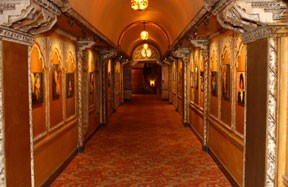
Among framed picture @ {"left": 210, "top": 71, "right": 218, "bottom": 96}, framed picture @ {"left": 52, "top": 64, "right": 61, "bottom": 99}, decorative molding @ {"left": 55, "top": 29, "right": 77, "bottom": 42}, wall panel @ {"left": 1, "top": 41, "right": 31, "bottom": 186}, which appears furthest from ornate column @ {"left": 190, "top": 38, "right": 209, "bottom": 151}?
wall panel @ {"left": 1, "top": 41, "right": 31, "bottom": 186}

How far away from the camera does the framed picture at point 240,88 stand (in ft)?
20.0

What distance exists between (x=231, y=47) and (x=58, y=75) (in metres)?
3.84

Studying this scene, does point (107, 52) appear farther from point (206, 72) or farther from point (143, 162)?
point (143, 162)

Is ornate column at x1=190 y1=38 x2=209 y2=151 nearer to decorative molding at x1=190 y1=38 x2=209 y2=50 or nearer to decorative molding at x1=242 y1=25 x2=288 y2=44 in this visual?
decorative molding at x1=190 y1=38 x2=209 y2=50

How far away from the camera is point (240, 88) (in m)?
6.28

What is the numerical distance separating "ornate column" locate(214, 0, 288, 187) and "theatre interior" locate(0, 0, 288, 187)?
0.01 m

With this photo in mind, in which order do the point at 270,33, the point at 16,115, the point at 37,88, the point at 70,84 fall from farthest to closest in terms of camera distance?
1. the point at 70,84
2. the point at 37,88
3. the point at 16,115
4. the point at 270,33

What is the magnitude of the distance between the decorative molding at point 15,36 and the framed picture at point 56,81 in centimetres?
229

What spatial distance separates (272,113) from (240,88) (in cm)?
228

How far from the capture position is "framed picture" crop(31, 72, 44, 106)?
5789 mm

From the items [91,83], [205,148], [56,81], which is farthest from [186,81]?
[56,81]

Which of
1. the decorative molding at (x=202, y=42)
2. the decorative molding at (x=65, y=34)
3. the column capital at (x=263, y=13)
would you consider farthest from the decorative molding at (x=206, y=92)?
the column capital at (x=263, y=13)

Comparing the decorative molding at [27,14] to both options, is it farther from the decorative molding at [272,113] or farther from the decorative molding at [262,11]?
the decorative molding at [272,113]

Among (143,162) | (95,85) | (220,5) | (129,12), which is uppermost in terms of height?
(129,12)
